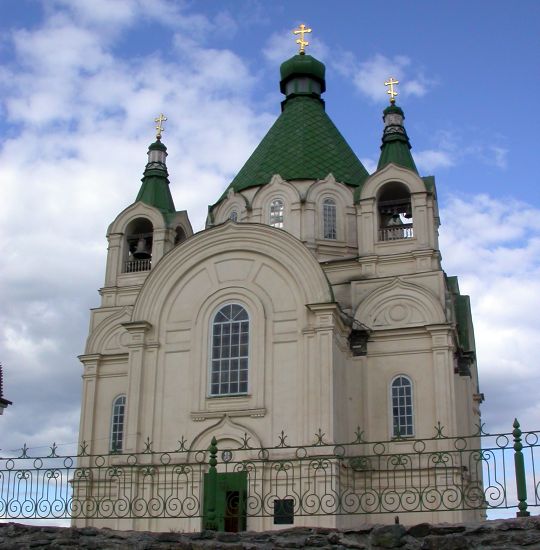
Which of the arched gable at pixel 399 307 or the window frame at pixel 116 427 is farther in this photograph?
the window frame at pixel 116 427

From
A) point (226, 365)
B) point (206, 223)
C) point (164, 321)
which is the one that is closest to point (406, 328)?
point (226, 365)

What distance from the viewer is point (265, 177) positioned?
81.1 feet

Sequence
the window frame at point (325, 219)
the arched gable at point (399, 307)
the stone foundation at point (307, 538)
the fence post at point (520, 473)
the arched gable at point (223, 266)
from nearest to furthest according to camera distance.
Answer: the stone foundation at point (307, 538)
the fence post at point (520, 473)
the arched gable at point (223, 266)
the arched gable at point (399, 307)
the window frame at point (325, 219)

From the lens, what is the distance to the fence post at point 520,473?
30.5ft

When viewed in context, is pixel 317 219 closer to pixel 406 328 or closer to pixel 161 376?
pixel 406 328

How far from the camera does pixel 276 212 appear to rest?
2392 cm

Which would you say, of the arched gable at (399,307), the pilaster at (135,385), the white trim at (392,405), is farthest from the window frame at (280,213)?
the white trim at (392,405)

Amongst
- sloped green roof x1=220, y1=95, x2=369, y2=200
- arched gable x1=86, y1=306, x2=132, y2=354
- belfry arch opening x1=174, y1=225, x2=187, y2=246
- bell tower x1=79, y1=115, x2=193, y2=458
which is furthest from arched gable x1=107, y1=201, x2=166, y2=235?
sloped green roof x1=220, y1=95, x2=369, y2=200

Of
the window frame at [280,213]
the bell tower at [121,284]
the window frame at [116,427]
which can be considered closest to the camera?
the window frame at [116,427]

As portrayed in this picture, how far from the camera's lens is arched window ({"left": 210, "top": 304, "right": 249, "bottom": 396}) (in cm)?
1906

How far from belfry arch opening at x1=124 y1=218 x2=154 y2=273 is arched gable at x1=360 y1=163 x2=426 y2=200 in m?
6.37

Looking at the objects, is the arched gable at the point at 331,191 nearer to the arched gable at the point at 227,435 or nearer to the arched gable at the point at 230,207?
the arched gable at the point at 230,207

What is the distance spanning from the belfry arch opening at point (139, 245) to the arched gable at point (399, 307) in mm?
6782

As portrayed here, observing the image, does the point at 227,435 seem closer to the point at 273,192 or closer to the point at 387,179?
the point at 387,179
